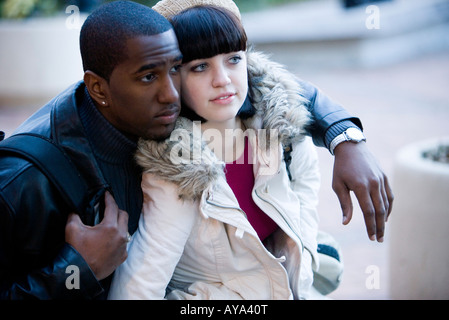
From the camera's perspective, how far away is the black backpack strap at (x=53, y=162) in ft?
6.41

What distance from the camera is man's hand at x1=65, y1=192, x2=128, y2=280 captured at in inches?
77.1

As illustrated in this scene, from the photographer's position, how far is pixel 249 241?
2207 mm

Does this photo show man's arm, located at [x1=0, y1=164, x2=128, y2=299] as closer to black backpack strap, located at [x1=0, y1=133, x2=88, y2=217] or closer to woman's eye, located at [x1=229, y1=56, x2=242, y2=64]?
black backpack strap, located at [x1=0, y1=133, x2=88, y2=217]

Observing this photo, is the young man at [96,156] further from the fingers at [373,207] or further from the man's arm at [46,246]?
the fingers at [373,207]

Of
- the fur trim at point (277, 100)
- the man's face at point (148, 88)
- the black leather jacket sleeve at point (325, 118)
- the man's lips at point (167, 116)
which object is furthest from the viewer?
the black leather jacket sleeve at point (325, 118)

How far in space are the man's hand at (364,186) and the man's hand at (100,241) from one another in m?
0.92

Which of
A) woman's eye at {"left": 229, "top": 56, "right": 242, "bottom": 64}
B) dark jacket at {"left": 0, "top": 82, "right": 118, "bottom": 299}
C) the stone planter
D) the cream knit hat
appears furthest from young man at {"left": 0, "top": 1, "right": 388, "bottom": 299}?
the stone planter

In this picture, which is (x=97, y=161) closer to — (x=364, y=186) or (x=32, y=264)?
(x=32, y=264)

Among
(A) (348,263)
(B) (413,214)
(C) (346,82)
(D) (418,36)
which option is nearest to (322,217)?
(A) (348,263)

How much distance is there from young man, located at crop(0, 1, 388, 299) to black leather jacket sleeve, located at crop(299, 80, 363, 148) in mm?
274

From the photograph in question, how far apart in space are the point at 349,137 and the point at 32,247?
4.52 ft

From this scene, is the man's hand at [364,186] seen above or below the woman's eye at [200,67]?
below

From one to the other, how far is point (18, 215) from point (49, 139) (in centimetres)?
31

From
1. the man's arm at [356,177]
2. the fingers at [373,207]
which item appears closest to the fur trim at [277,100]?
the man's arm at [356,177]
